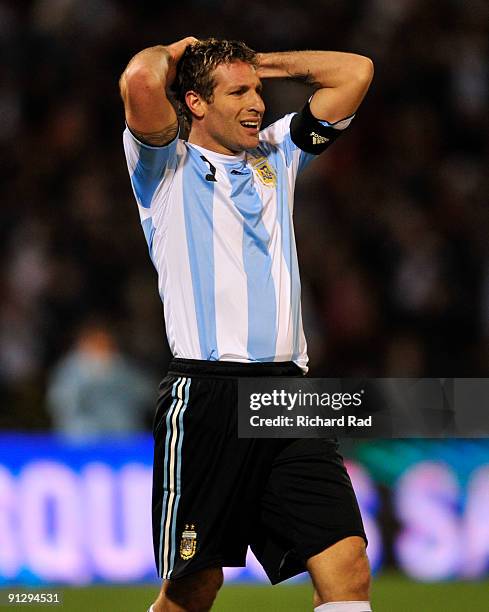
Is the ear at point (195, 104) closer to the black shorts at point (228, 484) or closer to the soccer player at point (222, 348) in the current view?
the soccer player at point (222, 348)

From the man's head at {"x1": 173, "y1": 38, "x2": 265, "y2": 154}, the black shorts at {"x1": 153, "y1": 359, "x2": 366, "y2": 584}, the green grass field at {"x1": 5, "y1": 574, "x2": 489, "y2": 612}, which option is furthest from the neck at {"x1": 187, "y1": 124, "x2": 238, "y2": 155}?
the green grass field at {"x1": 5, "y1": 574, "x2": 489, "y2": 612}

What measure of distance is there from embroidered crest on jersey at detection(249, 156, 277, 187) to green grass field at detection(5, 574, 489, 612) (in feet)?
10.7

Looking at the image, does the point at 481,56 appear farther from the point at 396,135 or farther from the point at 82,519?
the point at 82,519

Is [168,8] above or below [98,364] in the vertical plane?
A: above

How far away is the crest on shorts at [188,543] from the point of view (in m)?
4.37

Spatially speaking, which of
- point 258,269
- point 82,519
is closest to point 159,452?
point 258,269

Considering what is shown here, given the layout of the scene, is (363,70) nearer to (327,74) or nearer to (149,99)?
(327,74)

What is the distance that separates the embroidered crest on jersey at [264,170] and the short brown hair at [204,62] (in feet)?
0.97

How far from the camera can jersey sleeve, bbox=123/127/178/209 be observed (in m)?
4.48

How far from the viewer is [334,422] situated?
457 centimetres

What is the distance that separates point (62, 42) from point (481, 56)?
3953 mm

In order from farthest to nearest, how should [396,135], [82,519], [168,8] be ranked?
[168,8], [396,135], [82,519]

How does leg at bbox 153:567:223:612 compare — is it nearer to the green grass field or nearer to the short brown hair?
the short brown hair

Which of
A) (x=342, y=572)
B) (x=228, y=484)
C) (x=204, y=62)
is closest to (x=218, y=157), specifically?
(x=204, y=62)
